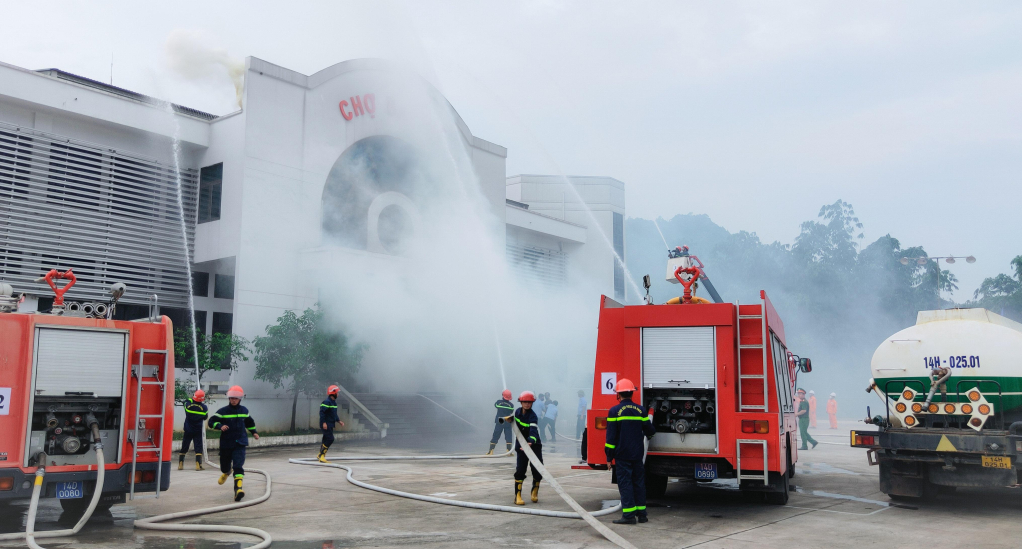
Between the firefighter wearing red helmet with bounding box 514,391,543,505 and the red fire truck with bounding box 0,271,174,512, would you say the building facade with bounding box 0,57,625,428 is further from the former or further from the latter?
the firefighter wearing red helmet with bounding box 514,391,543,505

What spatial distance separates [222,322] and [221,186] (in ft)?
15.6

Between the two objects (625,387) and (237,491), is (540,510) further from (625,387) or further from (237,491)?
(237,491)

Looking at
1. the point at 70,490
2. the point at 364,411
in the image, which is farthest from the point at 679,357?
the point at 364,411

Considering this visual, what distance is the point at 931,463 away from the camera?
8891mm

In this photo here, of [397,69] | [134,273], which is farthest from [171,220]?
[397,69]

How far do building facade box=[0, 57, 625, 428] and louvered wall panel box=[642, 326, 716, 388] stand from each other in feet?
56.6

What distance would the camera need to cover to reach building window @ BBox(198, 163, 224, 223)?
24.6 meters

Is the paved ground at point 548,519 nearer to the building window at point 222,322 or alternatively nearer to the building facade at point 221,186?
the building facade at point 221,186

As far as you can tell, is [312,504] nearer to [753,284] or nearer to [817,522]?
[817,522]

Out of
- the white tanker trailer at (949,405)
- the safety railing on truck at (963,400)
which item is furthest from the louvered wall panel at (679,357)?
the safety railing on truck at (963,400)

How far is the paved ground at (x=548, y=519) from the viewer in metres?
7.05

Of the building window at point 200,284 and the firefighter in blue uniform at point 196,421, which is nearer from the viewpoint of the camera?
the firefighter in blue uniform at point 196,421

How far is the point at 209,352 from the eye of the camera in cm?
2141

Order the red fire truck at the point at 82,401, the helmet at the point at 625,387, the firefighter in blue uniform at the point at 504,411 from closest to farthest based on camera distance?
the red fire truck at the point at 82,401, the helmet at the point at 625,387, the firefighter in blue uniform at the point at 504,411
